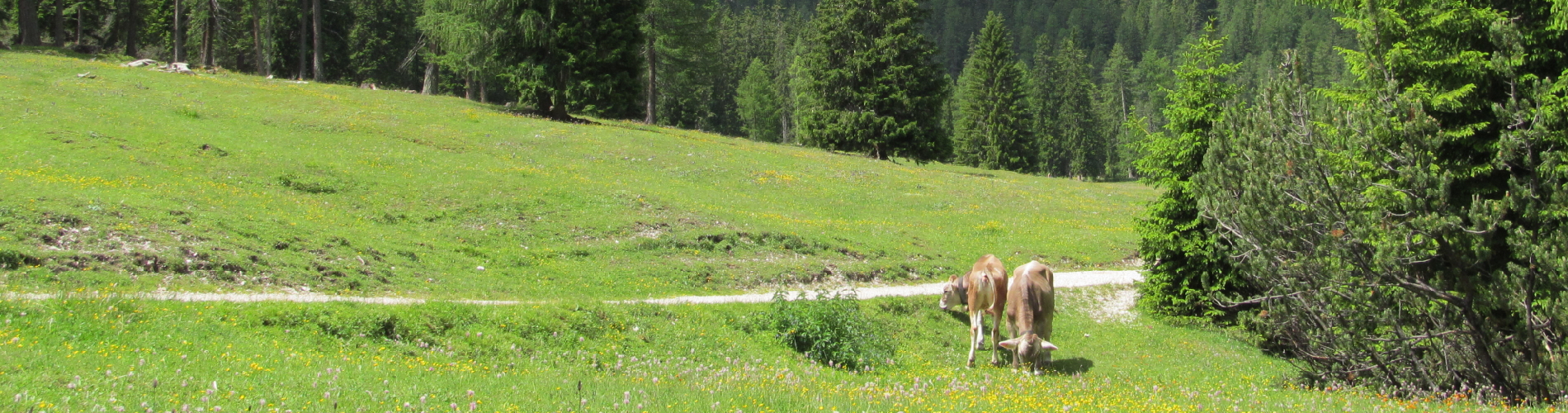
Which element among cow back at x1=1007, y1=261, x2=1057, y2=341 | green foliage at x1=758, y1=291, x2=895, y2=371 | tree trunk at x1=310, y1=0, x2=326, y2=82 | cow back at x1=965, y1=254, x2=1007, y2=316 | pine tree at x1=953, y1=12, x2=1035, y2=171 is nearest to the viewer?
cow back at x1=1007, y1=261, x2=1057, y2=341

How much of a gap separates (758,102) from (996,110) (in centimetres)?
3283

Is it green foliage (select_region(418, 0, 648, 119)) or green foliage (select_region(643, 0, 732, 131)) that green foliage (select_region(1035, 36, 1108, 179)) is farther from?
green foliage (select_region(418, 0, 648, 119))

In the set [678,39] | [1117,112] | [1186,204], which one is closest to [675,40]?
[678,39]

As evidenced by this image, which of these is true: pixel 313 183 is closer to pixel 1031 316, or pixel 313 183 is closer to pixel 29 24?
pixel 1031 316

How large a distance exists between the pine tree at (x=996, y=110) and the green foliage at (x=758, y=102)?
28.8 meters

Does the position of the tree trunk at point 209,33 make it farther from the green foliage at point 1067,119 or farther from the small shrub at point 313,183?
the green foliage at point 1067,119

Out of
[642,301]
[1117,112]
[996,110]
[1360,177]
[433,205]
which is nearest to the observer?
[1360,177]

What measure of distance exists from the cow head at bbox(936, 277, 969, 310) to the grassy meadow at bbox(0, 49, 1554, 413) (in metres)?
0.45

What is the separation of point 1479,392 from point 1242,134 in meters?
4.88

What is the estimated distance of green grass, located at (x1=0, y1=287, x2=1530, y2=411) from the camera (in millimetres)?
8078

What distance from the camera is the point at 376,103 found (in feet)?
152

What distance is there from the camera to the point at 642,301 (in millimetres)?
17156

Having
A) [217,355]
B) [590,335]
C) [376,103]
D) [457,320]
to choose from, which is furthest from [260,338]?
[376,103]

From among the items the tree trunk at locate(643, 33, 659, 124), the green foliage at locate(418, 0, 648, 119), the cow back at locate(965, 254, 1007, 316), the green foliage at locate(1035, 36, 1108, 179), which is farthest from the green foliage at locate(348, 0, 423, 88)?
the cow back at locate(965, 254, 1007, 316)
